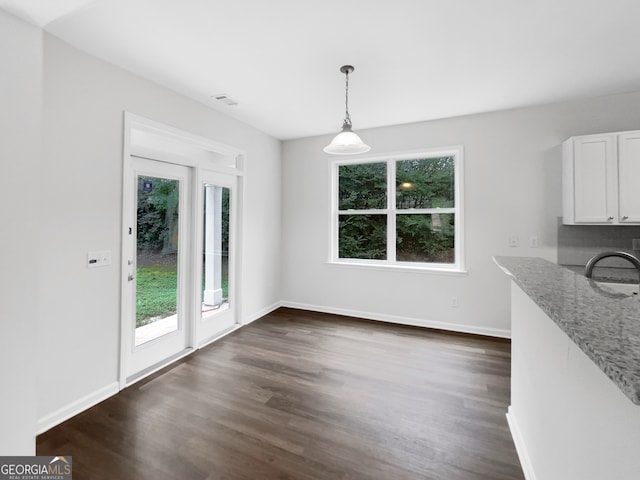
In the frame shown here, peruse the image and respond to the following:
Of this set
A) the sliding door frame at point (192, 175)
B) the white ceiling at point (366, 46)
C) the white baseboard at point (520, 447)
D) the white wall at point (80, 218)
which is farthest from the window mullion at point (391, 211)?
the white wall at point (80, 218)

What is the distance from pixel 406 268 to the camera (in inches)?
166

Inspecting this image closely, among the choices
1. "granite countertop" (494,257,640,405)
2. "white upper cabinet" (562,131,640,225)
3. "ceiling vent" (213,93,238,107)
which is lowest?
"granite countertop" (494,257,640,405)

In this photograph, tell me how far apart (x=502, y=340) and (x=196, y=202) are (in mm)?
3941

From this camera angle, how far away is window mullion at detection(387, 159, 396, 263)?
441cm

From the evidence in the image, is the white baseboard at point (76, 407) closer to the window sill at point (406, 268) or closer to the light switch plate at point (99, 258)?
the light switch plate at point (99, 258)

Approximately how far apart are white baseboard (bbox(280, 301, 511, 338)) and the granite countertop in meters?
2.84

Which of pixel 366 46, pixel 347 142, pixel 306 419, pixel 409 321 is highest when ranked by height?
pixel 366 46

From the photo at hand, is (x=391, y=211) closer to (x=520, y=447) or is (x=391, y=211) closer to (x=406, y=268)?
(x=406, y=268)

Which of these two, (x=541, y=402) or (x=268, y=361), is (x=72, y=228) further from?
(x=541, y=402)

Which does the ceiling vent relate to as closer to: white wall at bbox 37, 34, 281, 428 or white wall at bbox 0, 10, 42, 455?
white wall at bbox 37, 34, 281, 428

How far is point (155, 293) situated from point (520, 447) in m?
3.21

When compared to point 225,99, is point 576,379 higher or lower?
lower

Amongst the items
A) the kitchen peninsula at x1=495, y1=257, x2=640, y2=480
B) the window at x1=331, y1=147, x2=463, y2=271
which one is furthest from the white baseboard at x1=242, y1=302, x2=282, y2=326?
the kitchen peninsula at x1=495, y1=257, x2=640, y2=480

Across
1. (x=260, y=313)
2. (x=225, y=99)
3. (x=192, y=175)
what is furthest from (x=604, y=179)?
(x=260, y=313)
